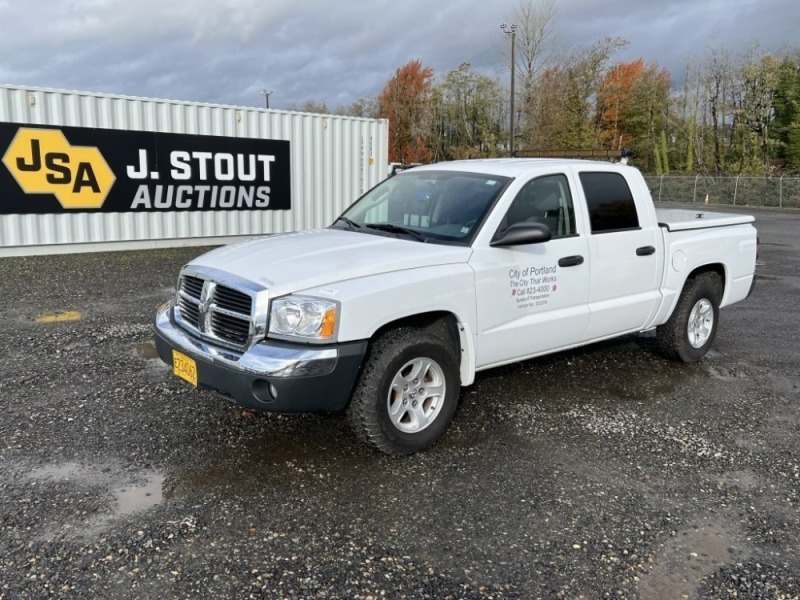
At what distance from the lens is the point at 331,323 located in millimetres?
3445

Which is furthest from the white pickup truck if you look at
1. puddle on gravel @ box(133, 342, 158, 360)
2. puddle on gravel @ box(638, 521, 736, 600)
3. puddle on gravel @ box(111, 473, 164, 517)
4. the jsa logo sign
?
the jsa logo sign

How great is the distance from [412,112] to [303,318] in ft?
183

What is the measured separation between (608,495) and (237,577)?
6.55ft

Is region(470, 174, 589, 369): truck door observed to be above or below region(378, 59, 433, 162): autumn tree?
below

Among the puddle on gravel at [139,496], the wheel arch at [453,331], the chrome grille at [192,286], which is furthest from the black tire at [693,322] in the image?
the puddle on gravel at [139,496]

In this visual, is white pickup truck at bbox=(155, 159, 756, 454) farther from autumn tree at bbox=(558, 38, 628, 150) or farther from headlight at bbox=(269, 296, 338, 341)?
autumn tree at bbox=(558, 38, 628, 150)

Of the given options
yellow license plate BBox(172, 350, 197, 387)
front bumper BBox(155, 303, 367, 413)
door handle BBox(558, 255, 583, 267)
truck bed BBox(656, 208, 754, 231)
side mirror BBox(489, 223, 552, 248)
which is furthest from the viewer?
truck bed BBox(656, 208, 754, 231)

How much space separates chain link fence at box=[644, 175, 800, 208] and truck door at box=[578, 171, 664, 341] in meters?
33.2

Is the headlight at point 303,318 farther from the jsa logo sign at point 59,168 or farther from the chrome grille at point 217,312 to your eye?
the jsa logo sign at point 59,168

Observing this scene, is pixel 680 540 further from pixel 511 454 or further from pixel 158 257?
pixel 158 257

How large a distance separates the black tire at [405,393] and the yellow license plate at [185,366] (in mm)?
928

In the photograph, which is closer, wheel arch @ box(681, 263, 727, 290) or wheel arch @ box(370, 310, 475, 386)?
wheel arch @ box(370, 310, 475, 386)

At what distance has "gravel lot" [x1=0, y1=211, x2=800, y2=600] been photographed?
9.20 feet

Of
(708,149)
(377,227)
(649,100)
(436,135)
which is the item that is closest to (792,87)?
(708,149)
